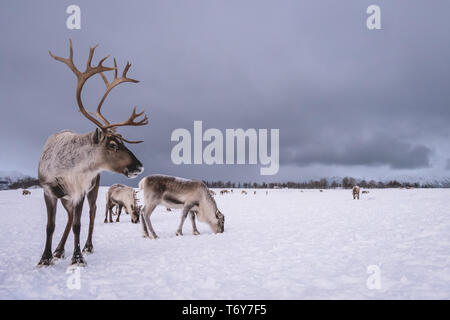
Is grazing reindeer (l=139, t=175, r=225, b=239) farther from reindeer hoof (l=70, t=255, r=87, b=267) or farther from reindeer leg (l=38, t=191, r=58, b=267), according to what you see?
reindeer leg (l=38, t=191, r=58, b=267)

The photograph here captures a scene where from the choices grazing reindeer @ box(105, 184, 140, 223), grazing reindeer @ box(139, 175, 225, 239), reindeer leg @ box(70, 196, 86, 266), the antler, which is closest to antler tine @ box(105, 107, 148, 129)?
the antler

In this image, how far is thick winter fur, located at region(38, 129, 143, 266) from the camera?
4594mm

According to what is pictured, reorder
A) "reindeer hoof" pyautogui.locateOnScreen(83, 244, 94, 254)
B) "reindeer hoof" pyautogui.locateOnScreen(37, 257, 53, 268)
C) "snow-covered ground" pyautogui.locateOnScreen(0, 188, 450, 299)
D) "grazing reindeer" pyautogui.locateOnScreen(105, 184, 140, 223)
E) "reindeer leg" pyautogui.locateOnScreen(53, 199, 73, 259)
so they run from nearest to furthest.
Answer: "snow-covered ground" pyautogui.locateOnScreen(0, 188, 450, 299), "reindeer hoof" pyautogui.locateOnScreen(37, 257, 53, 268), "reindeer leg" pyautogui.locateOnScreen(53, 199, 73, 259), "reindeer hoof" pyautogui.locateOnScreen(83, 244, 94, 254), "grazing reindeer" pyautogui.locateOnScreen(105, 184, 140, 223)

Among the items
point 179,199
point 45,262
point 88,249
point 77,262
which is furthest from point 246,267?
point 179,199

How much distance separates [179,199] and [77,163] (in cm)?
399

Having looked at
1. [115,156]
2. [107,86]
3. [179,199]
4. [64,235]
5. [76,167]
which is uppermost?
[107,86]

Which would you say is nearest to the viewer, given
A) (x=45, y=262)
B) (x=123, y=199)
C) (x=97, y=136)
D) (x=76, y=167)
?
(x=45, y=262)

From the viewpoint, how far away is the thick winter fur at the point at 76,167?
181 inches

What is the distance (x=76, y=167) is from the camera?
15.3 ft

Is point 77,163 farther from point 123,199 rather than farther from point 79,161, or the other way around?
point 123,199

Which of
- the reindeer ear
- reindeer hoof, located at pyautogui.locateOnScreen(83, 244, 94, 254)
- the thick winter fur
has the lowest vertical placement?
reindeer hoof, located at pyautogui.locateOnScreen(83, 244, 94, 254)

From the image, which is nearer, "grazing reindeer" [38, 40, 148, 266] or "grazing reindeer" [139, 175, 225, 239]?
"grazing reindeer" [38, 40, 148, 266]
